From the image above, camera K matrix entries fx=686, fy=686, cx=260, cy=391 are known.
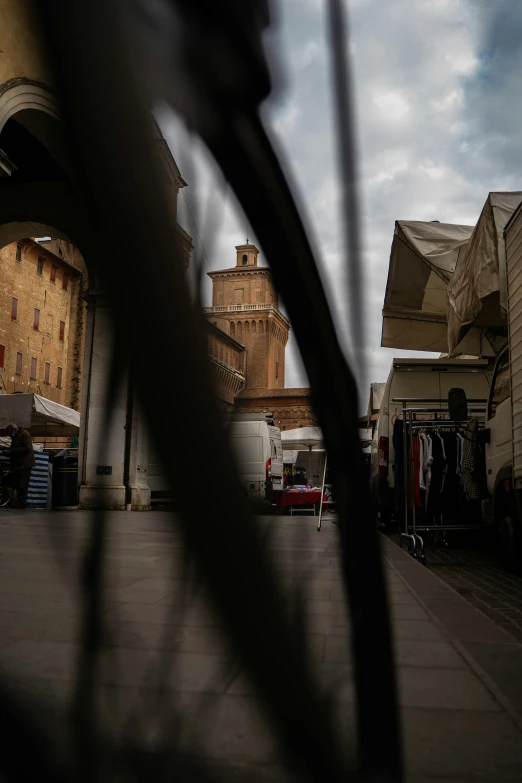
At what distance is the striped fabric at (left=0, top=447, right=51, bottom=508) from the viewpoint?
1411cm

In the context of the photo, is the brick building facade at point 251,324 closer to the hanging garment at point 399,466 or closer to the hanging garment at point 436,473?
the hanging garment at point 436,473

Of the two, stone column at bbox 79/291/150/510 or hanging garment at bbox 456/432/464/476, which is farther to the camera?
hanging garment at bbox 456/432/464/476

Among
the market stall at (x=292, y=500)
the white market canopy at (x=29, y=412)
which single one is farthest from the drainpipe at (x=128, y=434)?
the white market canopy at (x=29, y=412)

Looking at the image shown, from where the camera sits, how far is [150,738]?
2.25ft

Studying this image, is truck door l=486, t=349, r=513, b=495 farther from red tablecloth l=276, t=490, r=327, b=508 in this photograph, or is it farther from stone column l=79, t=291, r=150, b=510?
stone column l=79, t=291, r=150, b=510

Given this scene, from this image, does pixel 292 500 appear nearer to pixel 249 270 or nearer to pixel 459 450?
pixel 249 270

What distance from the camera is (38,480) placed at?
47.6 ft

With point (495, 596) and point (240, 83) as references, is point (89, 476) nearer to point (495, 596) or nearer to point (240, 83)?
point (240, 83)

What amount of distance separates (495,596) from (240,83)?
16.6 feet

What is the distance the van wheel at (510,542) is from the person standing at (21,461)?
8.95 metres

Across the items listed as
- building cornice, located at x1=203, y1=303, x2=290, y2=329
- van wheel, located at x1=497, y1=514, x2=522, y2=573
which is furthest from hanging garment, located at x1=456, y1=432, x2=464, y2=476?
building cornice, located at x1=203, y1=303, x2=290, y2=329

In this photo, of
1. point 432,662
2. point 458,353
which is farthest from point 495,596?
point 458,353

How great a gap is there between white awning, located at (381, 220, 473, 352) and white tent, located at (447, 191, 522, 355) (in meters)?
0.73

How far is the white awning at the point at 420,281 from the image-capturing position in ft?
26.6
